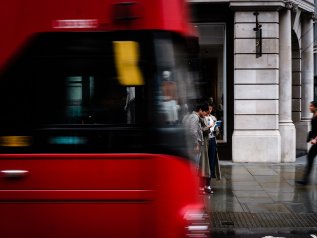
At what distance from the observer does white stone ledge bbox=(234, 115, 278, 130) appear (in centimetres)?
1681

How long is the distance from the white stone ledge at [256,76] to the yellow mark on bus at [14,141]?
517 inches

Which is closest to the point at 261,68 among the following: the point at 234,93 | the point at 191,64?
the point at 234,93

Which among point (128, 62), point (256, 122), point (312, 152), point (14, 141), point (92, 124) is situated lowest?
point (312, 152)

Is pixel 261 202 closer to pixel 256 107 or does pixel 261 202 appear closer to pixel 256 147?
pixel 256 147

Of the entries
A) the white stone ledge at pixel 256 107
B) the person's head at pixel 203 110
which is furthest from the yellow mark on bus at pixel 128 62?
the white stone ledge at pixel 256 107

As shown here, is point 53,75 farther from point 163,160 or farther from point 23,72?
point 163,160

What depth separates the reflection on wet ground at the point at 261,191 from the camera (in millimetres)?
10055

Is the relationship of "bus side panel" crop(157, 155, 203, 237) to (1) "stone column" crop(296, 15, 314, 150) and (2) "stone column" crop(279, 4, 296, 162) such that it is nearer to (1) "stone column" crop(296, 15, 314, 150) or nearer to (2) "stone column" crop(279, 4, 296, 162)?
(2) "stone column" crop(279, 4, 296, 162)

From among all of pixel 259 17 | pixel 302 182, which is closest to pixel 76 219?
pixel 302 182

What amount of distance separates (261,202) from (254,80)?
7.03 metres

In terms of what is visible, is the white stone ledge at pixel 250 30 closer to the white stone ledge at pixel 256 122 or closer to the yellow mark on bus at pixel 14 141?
the white stone ledge at pixel 256 122

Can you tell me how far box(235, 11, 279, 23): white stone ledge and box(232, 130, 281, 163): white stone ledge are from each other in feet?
11.7

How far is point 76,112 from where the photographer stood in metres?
4.34

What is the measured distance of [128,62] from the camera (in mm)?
4289
